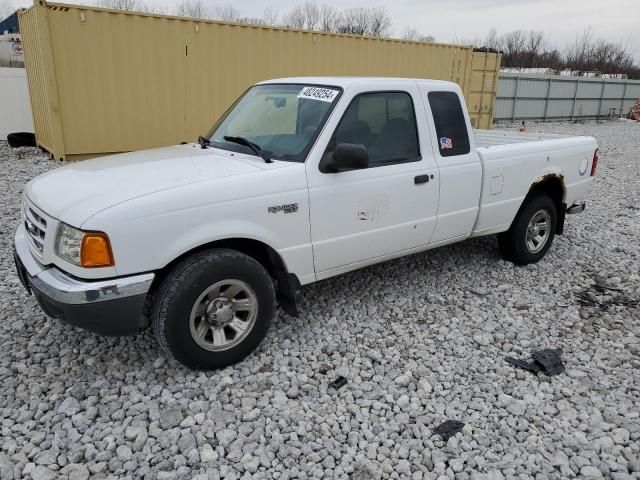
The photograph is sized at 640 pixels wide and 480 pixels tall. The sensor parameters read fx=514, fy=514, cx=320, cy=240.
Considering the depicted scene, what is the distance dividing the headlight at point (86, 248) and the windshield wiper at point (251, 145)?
1262mm

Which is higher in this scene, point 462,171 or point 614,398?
point 462,171

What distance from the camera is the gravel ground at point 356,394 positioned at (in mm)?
2730

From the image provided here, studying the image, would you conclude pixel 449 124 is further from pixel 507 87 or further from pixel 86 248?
pixel 507 87

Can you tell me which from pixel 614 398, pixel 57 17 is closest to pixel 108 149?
pixel 57 17

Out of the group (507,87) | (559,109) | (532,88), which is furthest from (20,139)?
(559,109)

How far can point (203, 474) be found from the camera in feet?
8.55

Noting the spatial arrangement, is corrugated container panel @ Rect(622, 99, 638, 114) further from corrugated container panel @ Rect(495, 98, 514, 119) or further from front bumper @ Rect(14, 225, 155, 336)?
front bumper @ Rect(14, 225, 155, 336)

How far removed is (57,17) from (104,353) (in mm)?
7969

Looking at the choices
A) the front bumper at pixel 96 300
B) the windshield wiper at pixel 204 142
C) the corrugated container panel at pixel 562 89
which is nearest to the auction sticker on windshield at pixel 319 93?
the windshield wiper at pixel 204 142

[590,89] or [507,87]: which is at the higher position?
[507,87]

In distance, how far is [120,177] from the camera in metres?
3.32

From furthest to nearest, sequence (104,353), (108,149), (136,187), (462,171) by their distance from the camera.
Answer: (108,149)
(462,171)
(104,353)
(136,187)

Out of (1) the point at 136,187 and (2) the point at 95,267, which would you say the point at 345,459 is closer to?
(2) the point at 95,267

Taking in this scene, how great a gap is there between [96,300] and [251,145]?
1611mm
